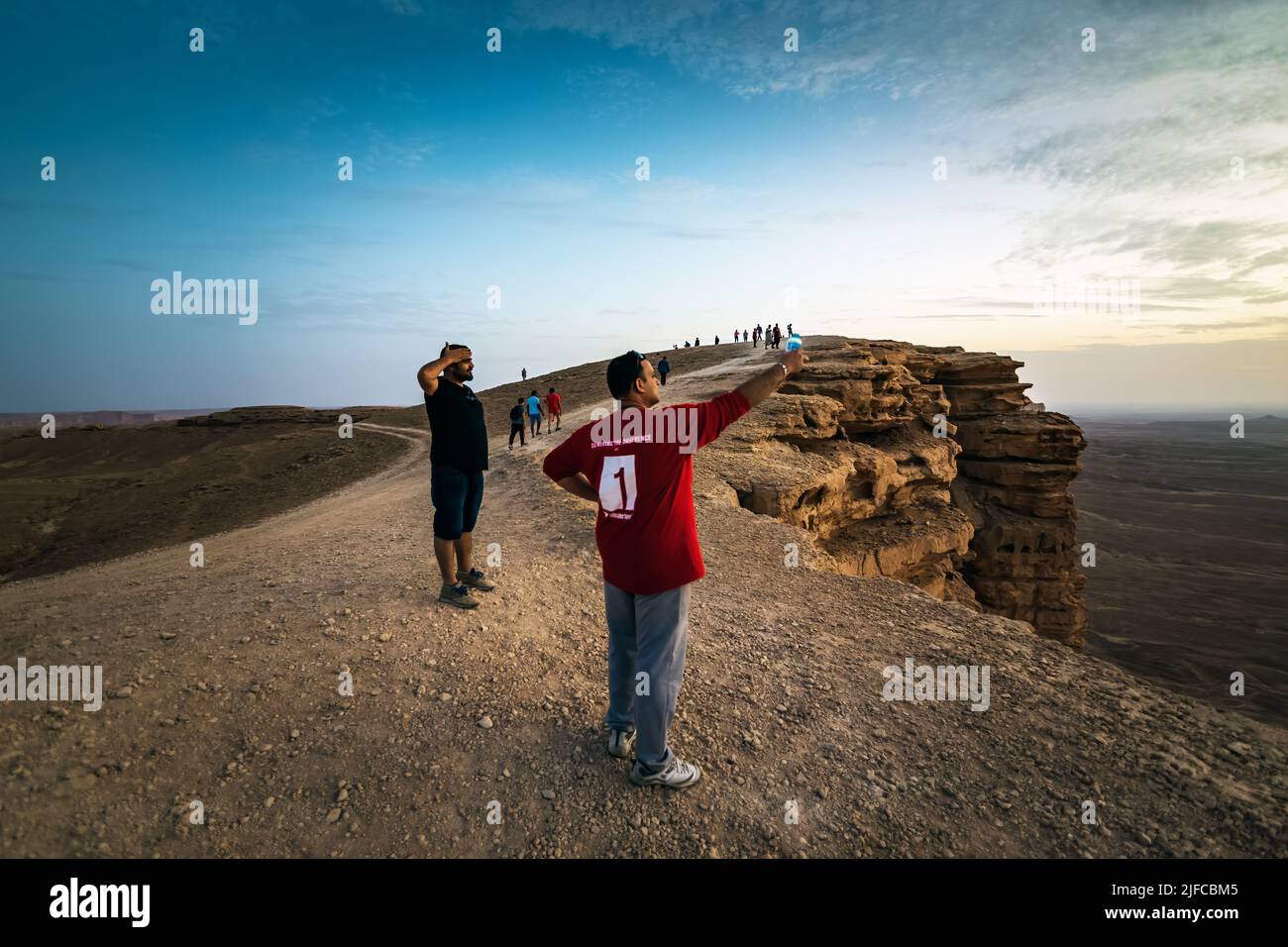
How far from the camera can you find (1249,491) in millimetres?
83500

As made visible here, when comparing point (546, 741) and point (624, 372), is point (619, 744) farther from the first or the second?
point (624, 372)

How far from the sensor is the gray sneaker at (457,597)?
220 inches

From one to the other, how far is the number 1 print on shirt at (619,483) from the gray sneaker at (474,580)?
11.1 feet

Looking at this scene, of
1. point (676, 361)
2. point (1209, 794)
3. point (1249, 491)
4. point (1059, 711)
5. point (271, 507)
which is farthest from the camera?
point (1249, 491)

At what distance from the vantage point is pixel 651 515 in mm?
3090

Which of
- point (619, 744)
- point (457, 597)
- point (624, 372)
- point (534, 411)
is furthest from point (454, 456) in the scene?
point (534, 411)

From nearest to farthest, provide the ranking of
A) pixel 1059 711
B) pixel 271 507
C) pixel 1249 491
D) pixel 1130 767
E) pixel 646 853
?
pixel 646 853, pixel 1130 767, pixel 1059 711, pixel 271 507, pixel 1249 491

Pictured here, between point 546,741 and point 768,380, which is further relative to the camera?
point 546,741

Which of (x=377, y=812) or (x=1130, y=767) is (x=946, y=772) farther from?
(x=377, y=812)

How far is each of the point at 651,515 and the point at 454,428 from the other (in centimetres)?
288

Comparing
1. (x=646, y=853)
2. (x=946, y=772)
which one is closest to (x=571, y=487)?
(x=646, y=853)

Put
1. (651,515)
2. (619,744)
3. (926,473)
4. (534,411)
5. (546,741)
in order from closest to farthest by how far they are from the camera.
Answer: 1. (651,515)
2. (619,744)
3. (546,741)
4. (926,473)
5. (534,411)

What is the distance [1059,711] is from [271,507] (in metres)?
20.6

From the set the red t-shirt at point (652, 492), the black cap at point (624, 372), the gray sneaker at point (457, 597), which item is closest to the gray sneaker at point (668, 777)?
the red t-shirt at point (652, 492)
